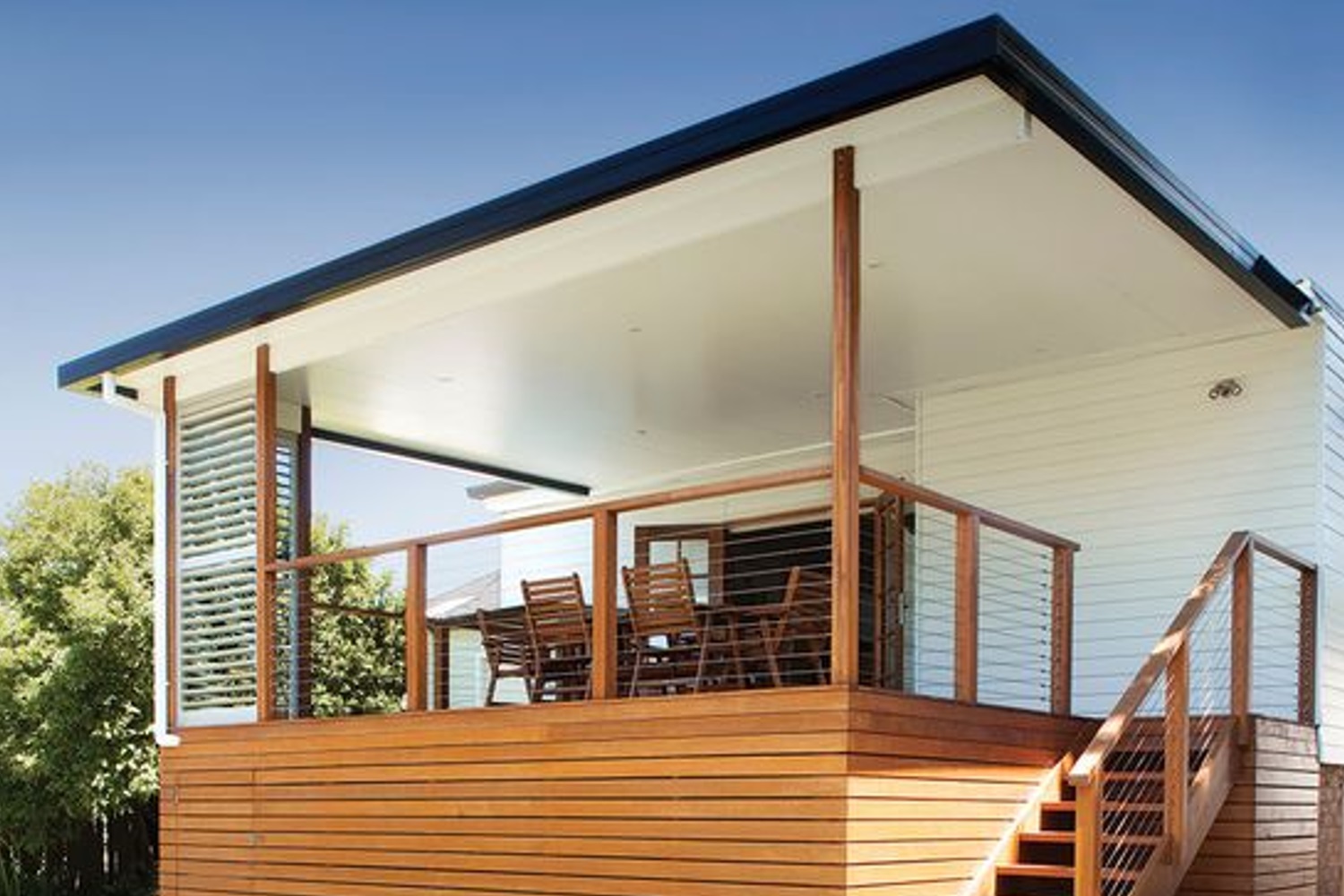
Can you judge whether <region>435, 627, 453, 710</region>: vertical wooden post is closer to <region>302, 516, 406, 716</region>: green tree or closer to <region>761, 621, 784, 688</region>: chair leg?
<region>761, 621, 784, 688</region>: chair leg

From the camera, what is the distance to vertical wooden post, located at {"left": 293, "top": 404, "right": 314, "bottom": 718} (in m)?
9.77

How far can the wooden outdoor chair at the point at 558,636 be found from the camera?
8.26m

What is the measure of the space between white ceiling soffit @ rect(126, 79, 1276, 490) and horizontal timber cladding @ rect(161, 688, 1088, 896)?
2.31 meters

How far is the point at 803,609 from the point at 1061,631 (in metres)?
1.65

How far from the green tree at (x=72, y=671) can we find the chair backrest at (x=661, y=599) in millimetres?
9077

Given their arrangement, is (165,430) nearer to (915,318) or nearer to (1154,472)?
(915,318)

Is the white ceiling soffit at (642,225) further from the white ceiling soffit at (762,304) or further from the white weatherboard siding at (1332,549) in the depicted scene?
the white weatherboard siding at (1332,549)

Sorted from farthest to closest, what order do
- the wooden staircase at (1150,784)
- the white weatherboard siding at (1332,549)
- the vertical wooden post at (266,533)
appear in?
the vertical wooden post at (266,533), the white weatherboard siding at (1332,549), the wooden staircase at (1150,784)

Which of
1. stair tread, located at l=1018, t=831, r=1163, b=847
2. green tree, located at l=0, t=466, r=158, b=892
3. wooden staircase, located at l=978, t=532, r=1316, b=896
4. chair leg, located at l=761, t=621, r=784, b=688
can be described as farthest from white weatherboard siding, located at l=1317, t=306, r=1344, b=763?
green tree, located at l=0, t=466, r=158, b=892

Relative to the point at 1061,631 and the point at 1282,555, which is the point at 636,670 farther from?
the point at 1282,555

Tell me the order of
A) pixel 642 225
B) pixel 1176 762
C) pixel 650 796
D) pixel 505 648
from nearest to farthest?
pixel 1176 762
pixel 650 796
pixel 642 225
pixel 505 648

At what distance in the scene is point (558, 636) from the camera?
27.5 feet

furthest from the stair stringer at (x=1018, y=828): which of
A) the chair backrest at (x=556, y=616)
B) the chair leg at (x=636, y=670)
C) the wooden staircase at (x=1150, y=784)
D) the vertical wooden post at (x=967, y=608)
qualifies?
the chair backrest at (x=556, y=616)

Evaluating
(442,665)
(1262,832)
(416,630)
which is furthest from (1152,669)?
(442,665)
